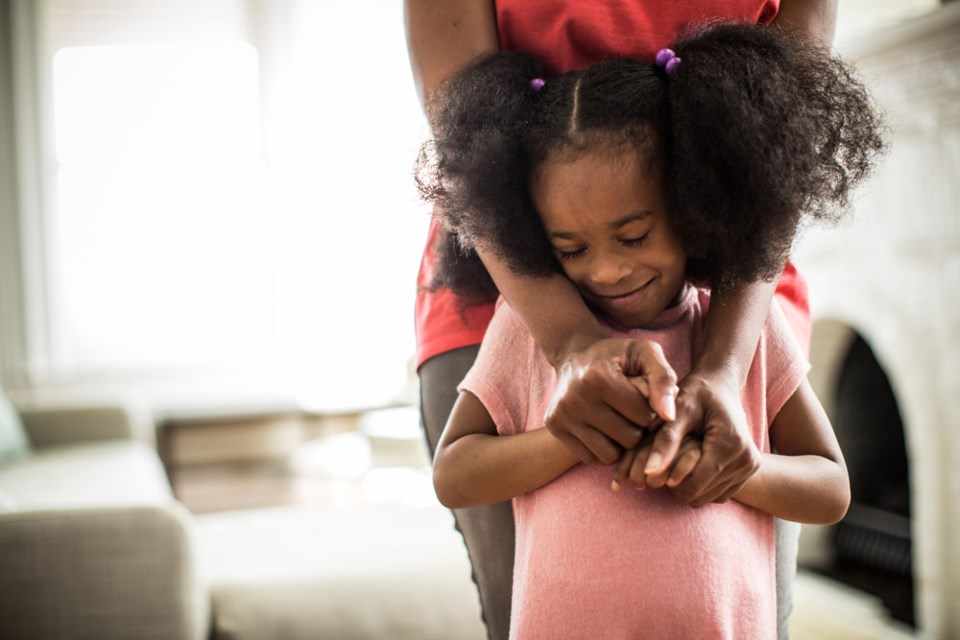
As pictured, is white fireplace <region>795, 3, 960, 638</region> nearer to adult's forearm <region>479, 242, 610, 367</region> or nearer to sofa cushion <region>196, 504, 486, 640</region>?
sofa cushion <region>196, 504, 486, 640</region>

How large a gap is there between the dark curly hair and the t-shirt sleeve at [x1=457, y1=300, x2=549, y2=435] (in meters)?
0.08

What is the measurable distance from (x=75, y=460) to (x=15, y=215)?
206cm

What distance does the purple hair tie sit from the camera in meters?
0.81

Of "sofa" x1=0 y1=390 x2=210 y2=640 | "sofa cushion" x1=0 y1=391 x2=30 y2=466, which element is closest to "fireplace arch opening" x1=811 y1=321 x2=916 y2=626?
"sofa" x1=0 y1=390 x2=210 y2=640

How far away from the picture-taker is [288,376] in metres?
5.09

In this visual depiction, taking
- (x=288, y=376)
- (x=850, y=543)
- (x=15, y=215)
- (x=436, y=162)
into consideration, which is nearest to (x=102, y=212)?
(x=15, y=215)

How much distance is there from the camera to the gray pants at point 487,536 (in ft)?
3.16

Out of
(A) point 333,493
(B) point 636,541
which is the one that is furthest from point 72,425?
(B) point 636,541

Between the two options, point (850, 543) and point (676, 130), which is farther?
point (850, 543)

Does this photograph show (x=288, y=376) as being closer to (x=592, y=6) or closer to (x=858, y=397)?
(x=858, y=397)

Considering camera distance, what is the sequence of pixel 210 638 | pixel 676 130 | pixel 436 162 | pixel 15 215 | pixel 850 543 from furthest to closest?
pixel 15 215
pixel 850 543
pixel 210 638
pixel 436 162
pixel 676 130

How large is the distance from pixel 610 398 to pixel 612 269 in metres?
0.14

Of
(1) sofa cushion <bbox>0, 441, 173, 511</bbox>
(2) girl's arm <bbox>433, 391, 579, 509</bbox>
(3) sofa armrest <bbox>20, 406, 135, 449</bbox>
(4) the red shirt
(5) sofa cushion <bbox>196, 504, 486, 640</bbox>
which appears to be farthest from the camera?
(3) sofa armrest <bbox>20, 406, 135, 449</bbox>

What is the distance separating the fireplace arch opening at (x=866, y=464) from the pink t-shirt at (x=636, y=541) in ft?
7.19
